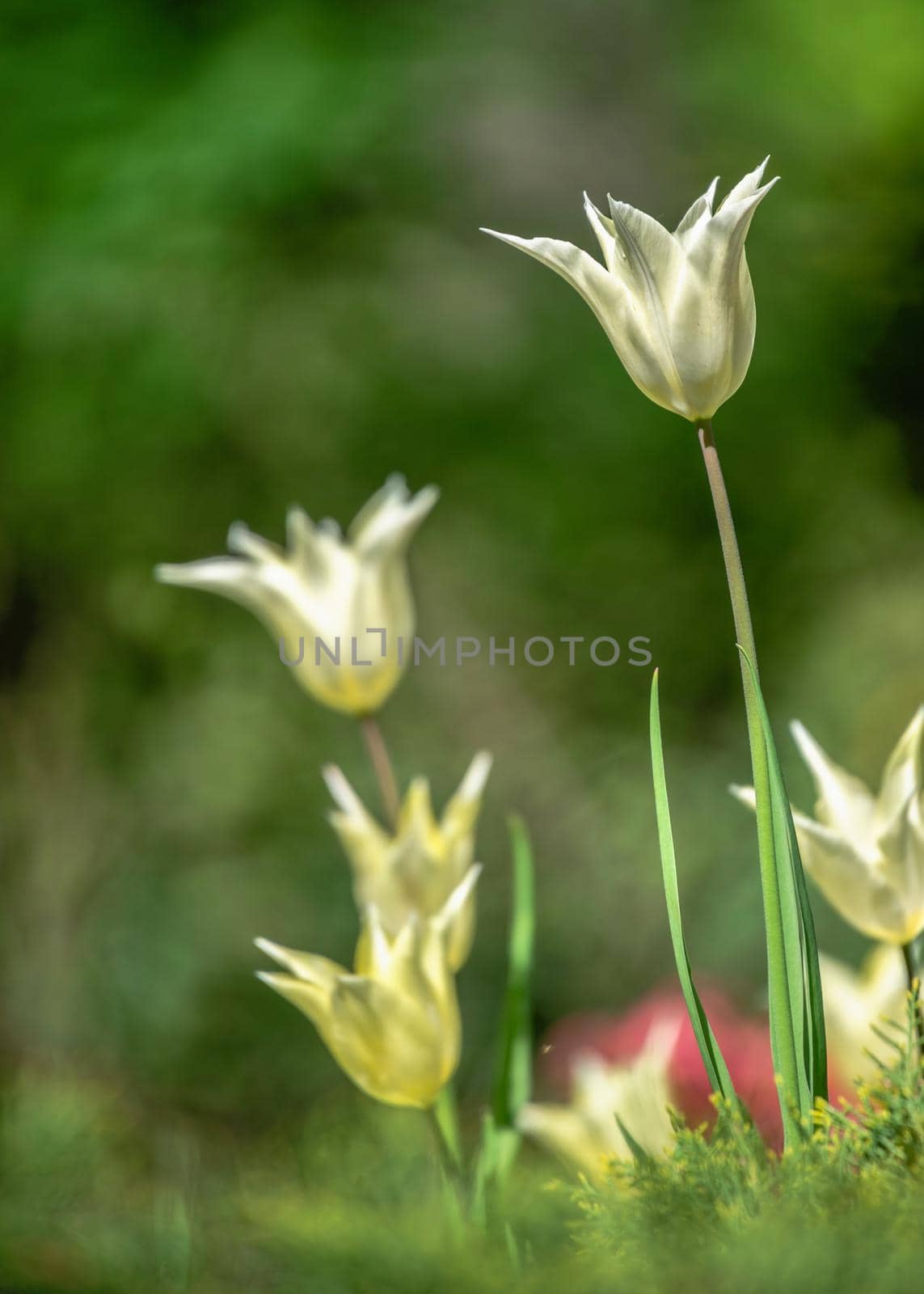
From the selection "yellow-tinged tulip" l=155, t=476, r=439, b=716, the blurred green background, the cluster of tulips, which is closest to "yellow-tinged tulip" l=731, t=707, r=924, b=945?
the cluster of tulips

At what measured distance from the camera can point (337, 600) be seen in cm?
32

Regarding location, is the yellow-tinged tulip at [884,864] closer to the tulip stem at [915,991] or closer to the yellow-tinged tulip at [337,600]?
the tulip stem at [915,991]

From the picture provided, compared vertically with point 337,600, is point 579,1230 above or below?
below

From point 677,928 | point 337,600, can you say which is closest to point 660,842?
point 677,928

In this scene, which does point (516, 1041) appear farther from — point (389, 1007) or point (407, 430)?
point (407, 430)

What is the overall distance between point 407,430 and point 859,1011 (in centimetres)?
88

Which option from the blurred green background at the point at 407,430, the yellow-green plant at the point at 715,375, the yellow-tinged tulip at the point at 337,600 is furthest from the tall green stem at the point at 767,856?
the blurred green background at the point at 407,430

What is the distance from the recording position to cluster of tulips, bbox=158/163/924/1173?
0.20m

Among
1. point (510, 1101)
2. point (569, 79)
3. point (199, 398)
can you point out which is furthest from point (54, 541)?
point (510, 1101)

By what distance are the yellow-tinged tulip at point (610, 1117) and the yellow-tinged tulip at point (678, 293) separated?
0.15m

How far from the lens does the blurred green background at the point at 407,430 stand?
98 cm

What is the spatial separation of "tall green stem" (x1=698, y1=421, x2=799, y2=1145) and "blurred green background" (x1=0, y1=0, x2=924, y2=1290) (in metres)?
0.72

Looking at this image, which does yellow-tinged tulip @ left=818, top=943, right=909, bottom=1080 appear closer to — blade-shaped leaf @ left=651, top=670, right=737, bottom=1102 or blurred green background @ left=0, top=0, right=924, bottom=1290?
blade-shaped leaf @ left=651, top=670, right=737, bottom=1102

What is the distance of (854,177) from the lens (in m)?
1.00
